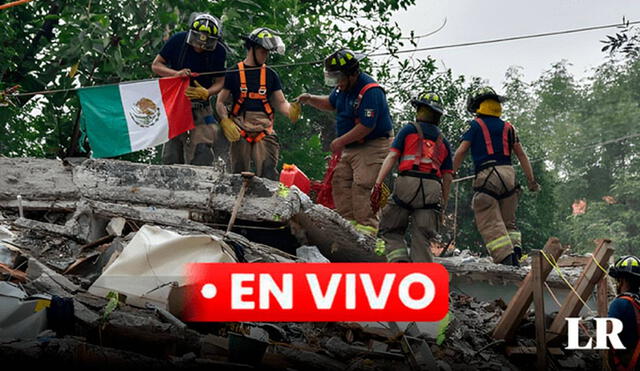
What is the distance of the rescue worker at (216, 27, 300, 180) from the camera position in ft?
25.5

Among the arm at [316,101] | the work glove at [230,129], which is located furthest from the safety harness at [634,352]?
the work glove at [230,129]

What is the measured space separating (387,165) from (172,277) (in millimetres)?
2394

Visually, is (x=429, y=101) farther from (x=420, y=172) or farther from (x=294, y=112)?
(x=294, y=112)

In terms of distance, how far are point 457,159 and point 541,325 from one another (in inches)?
96.9

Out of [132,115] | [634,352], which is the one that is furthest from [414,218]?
[132,115]

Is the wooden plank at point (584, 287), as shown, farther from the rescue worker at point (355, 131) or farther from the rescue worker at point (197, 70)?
the rescue worker at point (197, 70)

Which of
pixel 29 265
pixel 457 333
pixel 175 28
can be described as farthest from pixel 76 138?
pixel 457 333

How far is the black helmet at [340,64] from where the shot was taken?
7.38 meters

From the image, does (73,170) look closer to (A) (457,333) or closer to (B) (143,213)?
(B) (143,213)

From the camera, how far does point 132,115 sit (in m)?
8.05

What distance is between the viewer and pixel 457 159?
7828 millimetres

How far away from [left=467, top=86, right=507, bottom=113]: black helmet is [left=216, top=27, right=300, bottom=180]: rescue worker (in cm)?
170

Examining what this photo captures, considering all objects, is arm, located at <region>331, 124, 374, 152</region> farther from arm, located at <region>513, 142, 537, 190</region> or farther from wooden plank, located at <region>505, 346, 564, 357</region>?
wooden plank, located at <region>505, 346, 564, 357</region>

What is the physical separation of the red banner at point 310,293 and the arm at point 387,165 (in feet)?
2.70
